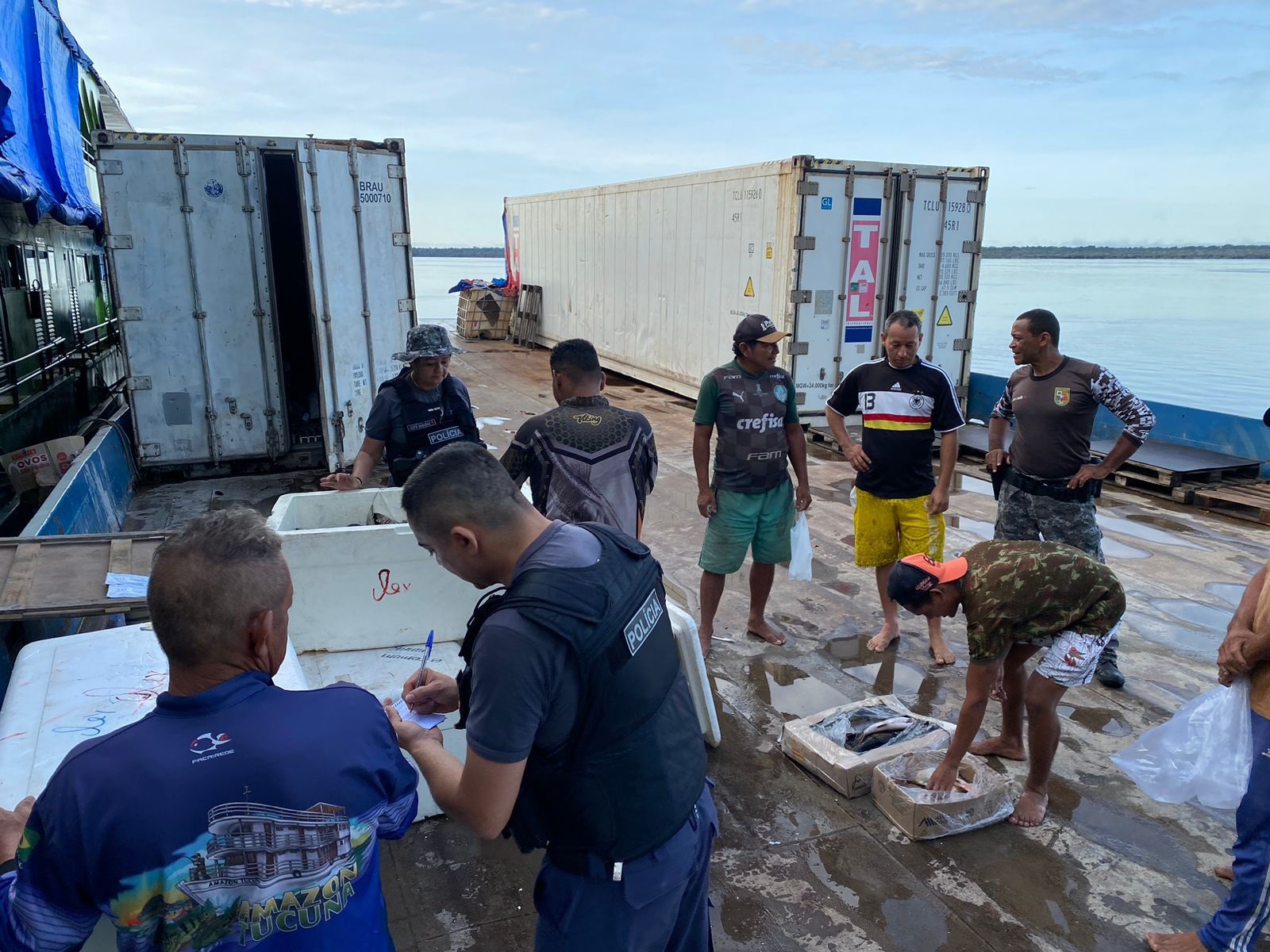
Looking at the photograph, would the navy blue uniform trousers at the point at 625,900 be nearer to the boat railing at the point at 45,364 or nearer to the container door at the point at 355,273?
the container door at the point at 355,273

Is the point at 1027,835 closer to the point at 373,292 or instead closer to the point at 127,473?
the point at 373,292

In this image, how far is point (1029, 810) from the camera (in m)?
3.42

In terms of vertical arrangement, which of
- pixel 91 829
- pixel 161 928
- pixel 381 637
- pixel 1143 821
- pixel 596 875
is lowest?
pixel 1143 821

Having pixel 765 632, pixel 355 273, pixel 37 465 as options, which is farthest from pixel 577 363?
pixel 37 465

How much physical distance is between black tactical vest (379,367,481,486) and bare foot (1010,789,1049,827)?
3034 millimetres

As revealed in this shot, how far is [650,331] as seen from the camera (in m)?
12.9

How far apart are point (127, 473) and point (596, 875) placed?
712cm

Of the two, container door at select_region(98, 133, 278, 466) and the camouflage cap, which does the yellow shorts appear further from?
container door at select_region(98, 133, 278, 466)

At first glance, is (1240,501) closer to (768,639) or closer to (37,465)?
(768,639)

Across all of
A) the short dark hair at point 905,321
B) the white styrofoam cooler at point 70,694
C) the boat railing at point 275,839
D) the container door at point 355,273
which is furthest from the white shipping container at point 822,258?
the boat railing at point 275,839

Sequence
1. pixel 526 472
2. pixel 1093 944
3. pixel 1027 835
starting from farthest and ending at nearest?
pixel 526 472 → pixel 1027 835 → pixel 1093 944

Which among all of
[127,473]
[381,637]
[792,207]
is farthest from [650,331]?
[381,637]

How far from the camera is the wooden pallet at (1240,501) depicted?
7270 mm

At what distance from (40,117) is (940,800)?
8870mm
